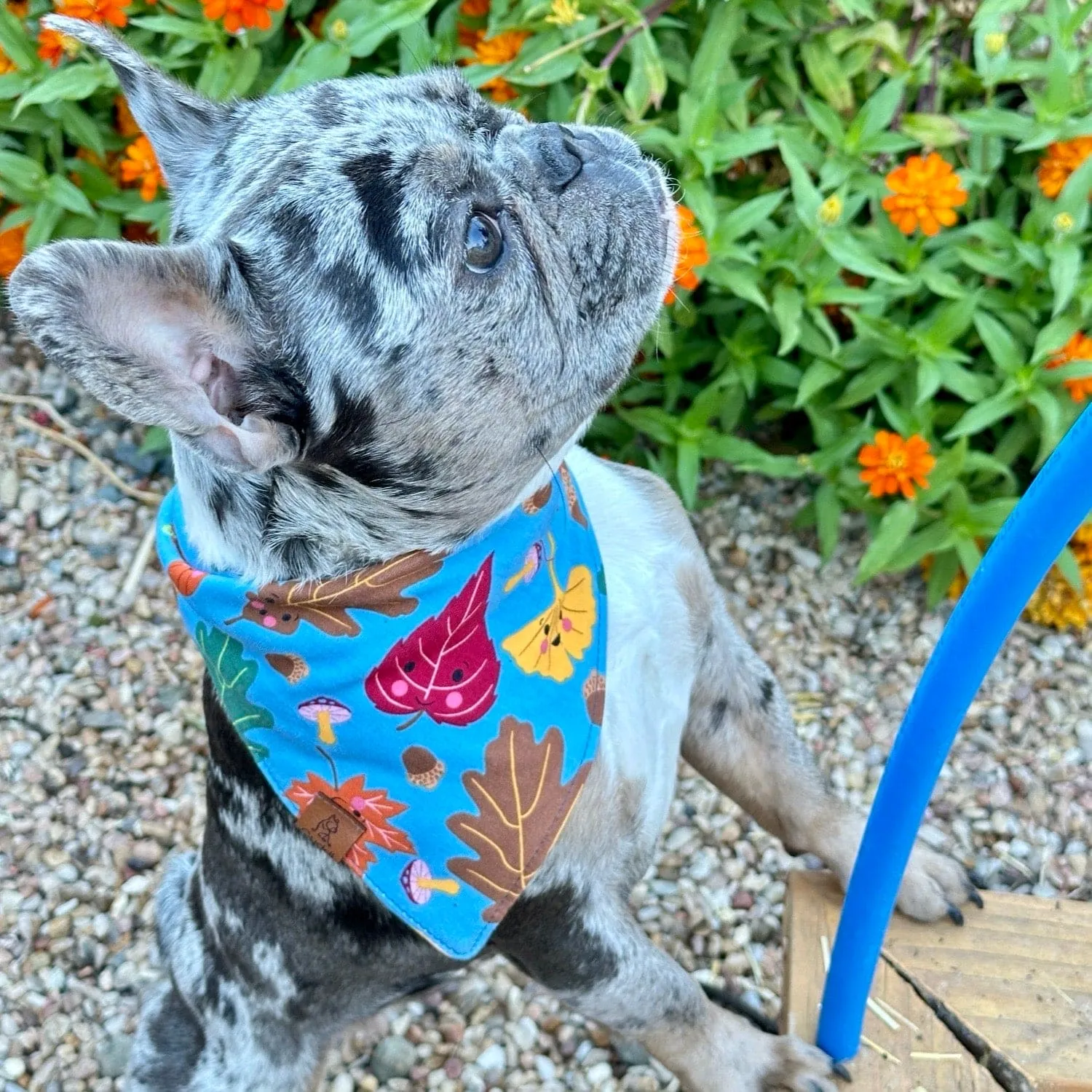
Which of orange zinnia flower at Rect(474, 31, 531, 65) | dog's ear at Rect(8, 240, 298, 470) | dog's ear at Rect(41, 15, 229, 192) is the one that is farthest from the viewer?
orange zinnia flower at Rect(474, 31, 531, 65)

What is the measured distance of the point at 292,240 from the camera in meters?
2.22

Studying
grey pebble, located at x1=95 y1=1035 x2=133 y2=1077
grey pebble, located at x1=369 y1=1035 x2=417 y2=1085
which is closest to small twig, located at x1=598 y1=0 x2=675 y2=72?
grey pebble, located at x1=369 y1=1035 x2=417 y2=1085

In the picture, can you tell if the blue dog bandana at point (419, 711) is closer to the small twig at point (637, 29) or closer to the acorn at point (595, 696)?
the acorn at point (595, 696)

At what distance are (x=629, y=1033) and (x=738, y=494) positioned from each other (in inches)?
95.5

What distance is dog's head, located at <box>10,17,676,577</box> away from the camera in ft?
7.27

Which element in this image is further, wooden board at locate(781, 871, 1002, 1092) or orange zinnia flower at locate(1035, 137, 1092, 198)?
orange zinnia flower at locate(1035, 137, 1092, 198)

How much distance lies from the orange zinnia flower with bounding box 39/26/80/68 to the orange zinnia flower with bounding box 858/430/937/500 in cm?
300

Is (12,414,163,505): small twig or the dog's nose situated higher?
the dog's nose

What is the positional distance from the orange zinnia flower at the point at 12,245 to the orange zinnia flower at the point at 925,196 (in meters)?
3.34

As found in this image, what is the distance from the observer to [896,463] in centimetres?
392

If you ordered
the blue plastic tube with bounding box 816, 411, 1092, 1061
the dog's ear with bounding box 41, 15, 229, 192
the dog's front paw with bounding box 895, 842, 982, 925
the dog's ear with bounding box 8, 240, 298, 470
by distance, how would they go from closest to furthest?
the dog's ear with bounding box 8, 240, 298, 470
the blue plastic tube with bounding box 816, 411, 1092, 1061
the dog's ear with bounding box 41, 15, 229, 192
the dog's front paw with bounding box 895, 842, 982, 925

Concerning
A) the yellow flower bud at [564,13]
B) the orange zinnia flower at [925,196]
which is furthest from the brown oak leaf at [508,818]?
the yellow flower bud at [564,13]

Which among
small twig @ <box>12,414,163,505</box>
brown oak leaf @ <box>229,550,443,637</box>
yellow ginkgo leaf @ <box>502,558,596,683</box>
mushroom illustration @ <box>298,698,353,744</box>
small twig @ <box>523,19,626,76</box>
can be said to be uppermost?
small twig @ <box>523,19,626,76</box>

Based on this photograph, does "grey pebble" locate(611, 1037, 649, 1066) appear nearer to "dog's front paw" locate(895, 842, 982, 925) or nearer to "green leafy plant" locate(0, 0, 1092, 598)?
"dog's front paw" locate(895, 842, 982, 925)
